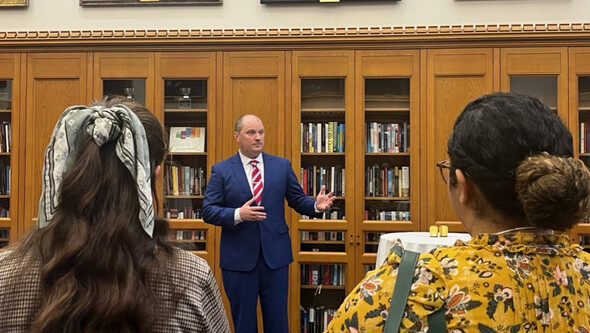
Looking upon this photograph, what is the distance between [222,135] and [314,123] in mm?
739

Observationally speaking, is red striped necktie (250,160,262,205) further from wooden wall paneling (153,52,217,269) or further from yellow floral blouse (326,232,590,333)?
yellow floral blouse (326,232,590,333)

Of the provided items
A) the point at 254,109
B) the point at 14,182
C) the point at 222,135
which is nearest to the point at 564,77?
the point at 254,109

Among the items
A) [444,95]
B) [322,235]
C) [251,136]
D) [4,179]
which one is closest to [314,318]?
[322,235]

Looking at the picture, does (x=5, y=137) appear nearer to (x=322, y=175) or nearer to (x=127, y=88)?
(x=127, y=88)

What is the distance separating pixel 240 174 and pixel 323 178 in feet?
3.29

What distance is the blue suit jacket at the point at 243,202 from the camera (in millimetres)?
3291

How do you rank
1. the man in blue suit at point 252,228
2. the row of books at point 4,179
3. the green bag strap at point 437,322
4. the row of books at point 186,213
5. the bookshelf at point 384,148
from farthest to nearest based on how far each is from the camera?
the row of books at point 4,179 → the row of books at point 186,213 → the bookshelf at point 384,148 → the man in blue suit at point 252,228 → the green bag strap at point 437,322

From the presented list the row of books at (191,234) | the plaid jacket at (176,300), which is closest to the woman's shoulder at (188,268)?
the plaid jacket at (176,300)

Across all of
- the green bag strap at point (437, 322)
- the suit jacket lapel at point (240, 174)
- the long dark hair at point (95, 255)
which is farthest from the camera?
the suit jacket lapel at point (240, 174)

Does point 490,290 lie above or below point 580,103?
below

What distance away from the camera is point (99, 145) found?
975mm

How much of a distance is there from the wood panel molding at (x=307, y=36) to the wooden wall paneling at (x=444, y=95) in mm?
137

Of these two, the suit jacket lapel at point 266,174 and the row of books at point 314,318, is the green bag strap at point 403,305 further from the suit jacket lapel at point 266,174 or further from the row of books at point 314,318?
the row of books at point 314,318

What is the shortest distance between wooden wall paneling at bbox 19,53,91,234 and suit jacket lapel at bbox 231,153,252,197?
1.67 m
